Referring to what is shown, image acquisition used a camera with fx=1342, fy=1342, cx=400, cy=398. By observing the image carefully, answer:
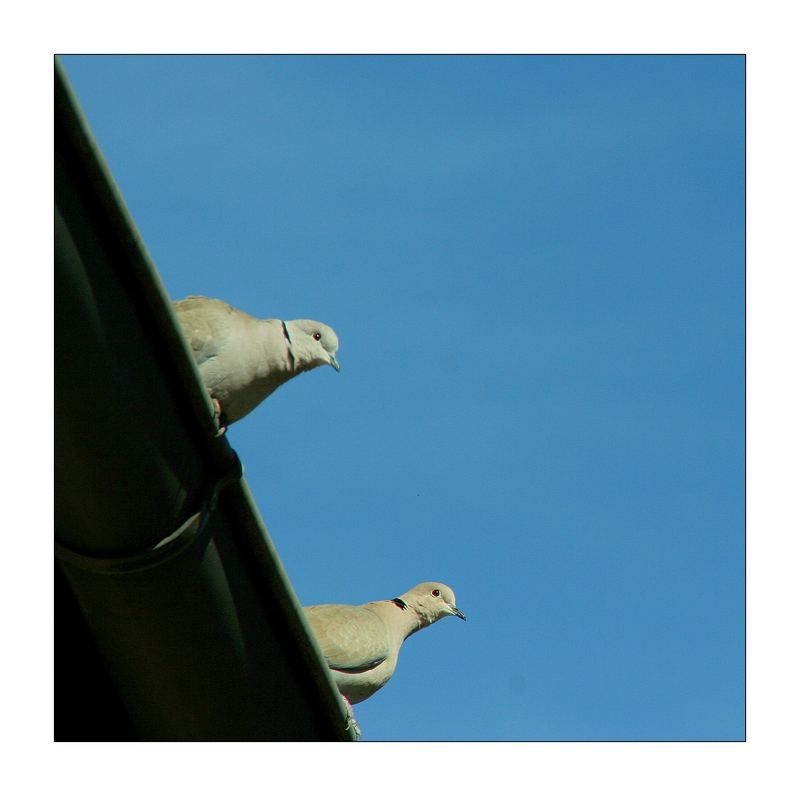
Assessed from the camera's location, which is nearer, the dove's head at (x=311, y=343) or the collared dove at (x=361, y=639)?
the dove's head at (x=311, y=343)

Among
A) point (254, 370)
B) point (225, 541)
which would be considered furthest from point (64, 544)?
point (254, 370)

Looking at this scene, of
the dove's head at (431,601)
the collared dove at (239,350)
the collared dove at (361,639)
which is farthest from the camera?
the dove's head at (431,601)

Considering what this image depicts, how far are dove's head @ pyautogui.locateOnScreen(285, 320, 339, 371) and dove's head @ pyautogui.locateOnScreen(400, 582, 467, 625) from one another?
2931 mm

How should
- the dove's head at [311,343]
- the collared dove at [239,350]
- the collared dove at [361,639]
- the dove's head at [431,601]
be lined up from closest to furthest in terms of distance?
the collared dove at [239,350] < the dove's head at [311,343] < the collared dove at [361,639] < the dove's head at [431,601]

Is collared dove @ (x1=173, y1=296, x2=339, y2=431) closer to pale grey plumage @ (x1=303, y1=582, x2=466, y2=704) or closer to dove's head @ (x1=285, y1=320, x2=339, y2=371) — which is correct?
dove's head @ (x1=285, y1=320, x2=339, y2=371)

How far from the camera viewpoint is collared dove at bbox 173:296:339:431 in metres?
5.61

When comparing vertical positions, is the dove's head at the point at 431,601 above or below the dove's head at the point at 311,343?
below

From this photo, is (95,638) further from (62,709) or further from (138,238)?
(138,238)

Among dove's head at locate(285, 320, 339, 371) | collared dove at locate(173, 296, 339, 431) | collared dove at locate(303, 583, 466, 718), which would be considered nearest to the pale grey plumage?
collared dove at locate(303, 583, 466, 718)

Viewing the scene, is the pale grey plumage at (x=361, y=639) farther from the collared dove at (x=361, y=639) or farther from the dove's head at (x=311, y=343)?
the dove's head at (x=311, y=343)

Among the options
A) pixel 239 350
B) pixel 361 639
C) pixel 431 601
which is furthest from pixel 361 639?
pixel 239 350

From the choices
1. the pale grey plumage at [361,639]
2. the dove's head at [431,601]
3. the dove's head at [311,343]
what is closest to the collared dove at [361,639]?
the pale grey plumage at [361,639]

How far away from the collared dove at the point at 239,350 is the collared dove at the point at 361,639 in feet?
5.14

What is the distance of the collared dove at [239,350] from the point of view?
5613 mm
